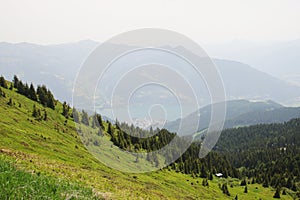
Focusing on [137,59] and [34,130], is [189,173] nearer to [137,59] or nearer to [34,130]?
[34,130]

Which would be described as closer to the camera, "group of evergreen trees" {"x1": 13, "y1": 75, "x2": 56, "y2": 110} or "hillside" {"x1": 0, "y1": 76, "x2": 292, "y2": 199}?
"hillside" {"x1": 0, "y1": 76, "x2": 292, "y2": 199}

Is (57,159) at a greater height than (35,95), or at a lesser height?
lesser

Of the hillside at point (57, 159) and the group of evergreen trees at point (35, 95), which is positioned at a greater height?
the group of evergreen trees at point (35, 95)

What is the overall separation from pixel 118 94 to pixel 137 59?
4103 mm

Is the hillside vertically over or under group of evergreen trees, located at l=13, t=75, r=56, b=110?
under

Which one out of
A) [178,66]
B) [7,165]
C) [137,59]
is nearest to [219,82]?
[178,66]

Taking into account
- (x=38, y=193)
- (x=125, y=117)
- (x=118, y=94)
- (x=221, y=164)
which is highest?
(x=118, y=94)

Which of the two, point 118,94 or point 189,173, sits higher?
point 118,94

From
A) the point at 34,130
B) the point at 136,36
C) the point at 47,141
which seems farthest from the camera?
the point at 34,130

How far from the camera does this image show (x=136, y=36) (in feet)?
88.3

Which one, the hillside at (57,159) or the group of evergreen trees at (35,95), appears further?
the group of evergreen trees at (35,95)

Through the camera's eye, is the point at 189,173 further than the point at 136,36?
Yes

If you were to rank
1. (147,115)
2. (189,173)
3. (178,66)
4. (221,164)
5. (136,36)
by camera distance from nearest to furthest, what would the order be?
(136,36) < (178,66) < (147,115) < (189,173) < (221,164)

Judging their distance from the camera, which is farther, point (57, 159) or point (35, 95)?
point (35, 95)
